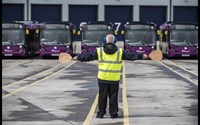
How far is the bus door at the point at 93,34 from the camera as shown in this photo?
38219mm

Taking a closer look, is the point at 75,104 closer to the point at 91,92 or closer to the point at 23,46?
the point at 91,92

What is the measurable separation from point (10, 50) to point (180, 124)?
28.5m

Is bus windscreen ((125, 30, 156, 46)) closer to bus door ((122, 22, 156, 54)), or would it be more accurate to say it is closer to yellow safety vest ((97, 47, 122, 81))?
bus door ((122, 22, 156, 54))

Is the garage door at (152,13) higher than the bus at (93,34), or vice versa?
the garage door at (152,13)

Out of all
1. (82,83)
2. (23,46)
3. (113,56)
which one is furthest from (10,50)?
(113,56)

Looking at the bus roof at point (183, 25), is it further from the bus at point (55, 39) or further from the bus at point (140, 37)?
the bus at point (55, 39)

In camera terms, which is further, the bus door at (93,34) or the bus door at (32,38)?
the bus door at (32,38)

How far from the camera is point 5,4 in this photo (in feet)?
209

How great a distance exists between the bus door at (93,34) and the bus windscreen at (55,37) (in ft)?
3.90

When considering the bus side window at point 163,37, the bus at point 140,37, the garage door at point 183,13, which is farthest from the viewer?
the garage door at point 183,13

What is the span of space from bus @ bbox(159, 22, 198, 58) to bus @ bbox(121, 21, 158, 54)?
1.15 m

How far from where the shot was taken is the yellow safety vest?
11727mm

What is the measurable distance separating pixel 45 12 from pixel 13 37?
25464 millimetres

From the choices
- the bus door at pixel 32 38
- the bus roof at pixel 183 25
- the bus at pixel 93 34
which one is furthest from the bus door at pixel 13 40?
the bus roof at pixel 183 25
